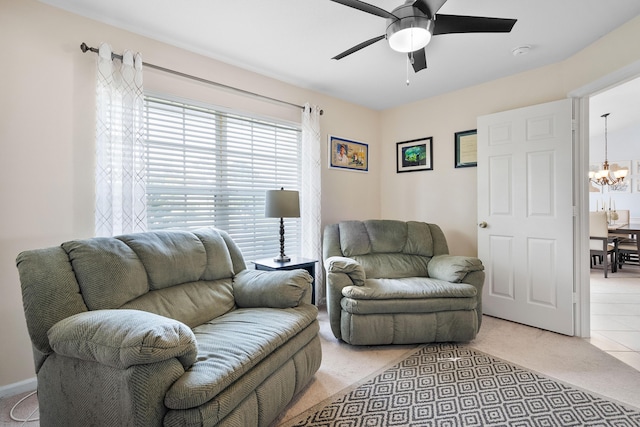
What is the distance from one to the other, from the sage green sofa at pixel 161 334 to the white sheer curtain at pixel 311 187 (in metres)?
1.22

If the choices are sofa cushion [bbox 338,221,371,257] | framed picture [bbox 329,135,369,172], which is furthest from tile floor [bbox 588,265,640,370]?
framed picture [bbox 329,135,369,172]

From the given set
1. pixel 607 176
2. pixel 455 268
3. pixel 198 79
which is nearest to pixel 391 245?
pixel 455 268

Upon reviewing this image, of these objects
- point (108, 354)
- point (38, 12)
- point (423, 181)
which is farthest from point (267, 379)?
point (423, 181)

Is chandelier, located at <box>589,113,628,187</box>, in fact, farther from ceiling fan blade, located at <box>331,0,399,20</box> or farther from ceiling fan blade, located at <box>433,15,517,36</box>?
ceiling fan blade, located at <box>331,0,399,20</box>

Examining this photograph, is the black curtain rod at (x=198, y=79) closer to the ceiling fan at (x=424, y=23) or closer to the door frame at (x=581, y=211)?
the ceiling fan at (x=424, y=23)

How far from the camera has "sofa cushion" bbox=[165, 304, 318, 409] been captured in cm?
116

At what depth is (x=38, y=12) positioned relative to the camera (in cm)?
196

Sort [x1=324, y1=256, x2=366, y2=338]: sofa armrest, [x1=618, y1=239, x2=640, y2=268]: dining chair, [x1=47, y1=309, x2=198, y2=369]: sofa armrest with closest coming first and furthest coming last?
1. [x1=47, y1=309, x2=198, y2=369]: sofa armrest
2. [x1=324, y1=256, x2=366, y2=338]: sofa armrest
3. [x1=618, y1=239, x2=640, y2=268]: dining chair

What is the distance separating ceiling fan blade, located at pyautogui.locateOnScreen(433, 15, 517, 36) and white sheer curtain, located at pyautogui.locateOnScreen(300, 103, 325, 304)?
1676 millimetres

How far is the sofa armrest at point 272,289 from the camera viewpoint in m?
1.99

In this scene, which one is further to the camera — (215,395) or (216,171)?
(216,171)

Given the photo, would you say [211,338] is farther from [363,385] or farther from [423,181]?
[423,181]

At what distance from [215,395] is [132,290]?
2.57 feet

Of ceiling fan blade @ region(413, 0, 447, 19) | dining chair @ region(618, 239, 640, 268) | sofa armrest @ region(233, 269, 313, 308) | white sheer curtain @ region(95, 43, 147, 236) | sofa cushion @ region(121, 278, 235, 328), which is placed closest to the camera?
ceiling fan blade @ region(413, 0, 447, 19)
